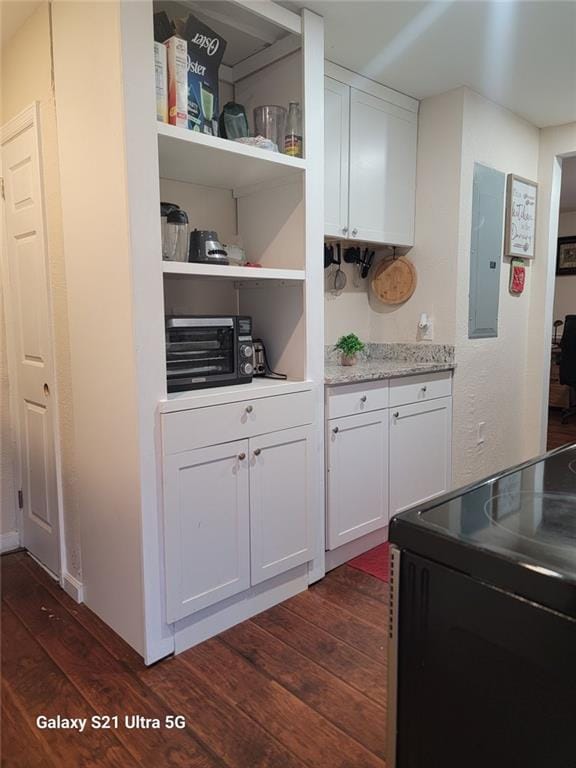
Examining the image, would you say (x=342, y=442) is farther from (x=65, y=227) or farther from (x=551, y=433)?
(x=551, y=433)

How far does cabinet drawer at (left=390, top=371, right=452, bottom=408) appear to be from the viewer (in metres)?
2.68

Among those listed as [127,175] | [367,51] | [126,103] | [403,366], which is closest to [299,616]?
[403,366]

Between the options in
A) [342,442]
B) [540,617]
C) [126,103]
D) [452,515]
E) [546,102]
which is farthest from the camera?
[546,102]

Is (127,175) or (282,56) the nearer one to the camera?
(127,175)

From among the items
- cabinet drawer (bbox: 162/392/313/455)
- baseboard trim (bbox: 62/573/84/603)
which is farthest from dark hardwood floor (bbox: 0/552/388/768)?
cabinet drawer (bbox: 162/392/313/455)

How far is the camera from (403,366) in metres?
2.89

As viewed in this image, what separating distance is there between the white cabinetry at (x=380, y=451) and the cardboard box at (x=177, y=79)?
49.0 inches

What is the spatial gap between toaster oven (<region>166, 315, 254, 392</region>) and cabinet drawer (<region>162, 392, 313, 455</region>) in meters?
0.16

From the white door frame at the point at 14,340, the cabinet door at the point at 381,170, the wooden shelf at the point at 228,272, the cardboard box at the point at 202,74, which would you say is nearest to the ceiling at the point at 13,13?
the white door frame at the point at 14,340

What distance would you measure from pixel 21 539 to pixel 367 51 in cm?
294

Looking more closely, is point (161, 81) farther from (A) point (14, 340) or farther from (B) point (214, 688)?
(B) point (214, 688)

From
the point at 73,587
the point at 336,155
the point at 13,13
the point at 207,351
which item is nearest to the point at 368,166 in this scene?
the point at 336,155

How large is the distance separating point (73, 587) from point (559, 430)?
487 centimetres

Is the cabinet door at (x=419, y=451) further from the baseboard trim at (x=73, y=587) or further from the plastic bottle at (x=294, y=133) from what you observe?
the baseboard trim at (x=73, y=587)
